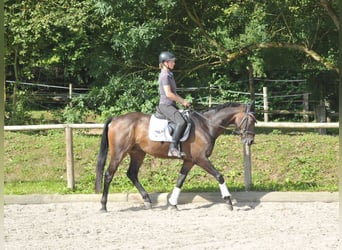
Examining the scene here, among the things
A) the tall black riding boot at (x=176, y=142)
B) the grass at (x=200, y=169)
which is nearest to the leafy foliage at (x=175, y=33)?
the grass at (x=200, y=169)

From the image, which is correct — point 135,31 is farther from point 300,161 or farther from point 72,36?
point 72,36

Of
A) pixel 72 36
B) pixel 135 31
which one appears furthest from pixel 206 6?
pixel 72 36

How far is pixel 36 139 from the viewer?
12531mm

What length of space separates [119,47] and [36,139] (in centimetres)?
267

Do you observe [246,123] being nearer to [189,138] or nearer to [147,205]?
[189,138]

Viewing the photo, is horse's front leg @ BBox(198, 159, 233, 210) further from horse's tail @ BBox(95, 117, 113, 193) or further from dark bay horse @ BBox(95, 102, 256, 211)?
horse's tail @ BBox(95, 117, 113, 193)

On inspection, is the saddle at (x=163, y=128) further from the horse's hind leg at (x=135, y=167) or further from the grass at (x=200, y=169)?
the grass at (x=200, y=169)

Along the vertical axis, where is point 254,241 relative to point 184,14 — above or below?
below

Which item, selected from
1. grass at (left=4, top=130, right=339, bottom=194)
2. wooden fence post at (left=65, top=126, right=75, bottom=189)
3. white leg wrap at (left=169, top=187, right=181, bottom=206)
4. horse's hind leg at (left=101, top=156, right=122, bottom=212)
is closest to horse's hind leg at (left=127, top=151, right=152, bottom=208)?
horse's hind leg at (left=101, top=156, right=122, bottom=212)

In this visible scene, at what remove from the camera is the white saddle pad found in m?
7.80

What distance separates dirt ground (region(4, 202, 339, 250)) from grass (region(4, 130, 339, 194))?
41.8 inches

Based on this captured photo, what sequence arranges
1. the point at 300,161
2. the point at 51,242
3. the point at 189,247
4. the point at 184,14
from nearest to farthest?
the point at 189,247 → the point at 51,242 → the point at 300,161 → the point at 184,14

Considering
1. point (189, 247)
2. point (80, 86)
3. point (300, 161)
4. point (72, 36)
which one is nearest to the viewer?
point (189, 247)

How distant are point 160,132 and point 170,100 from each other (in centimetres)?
46
